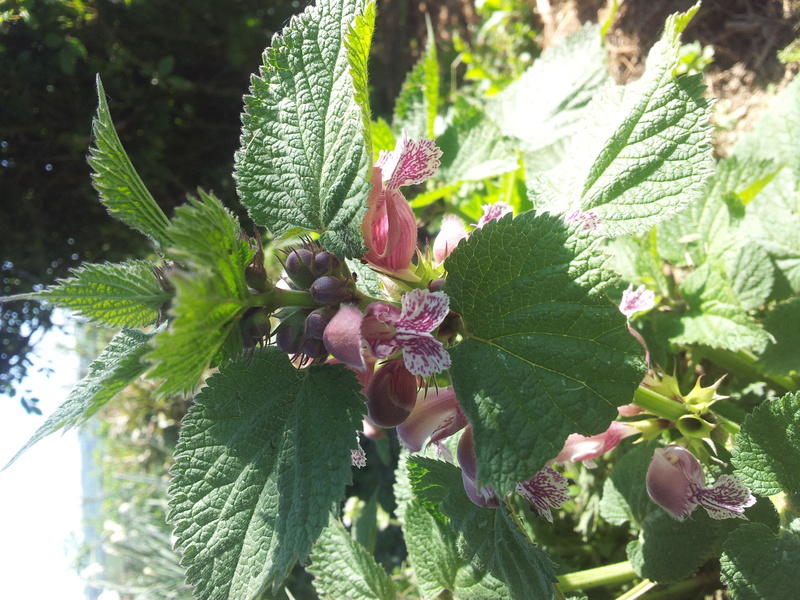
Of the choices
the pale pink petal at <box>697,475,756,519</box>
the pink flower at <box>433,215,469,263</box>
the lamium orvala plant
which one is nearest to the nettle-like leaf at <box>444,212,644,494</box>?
the lamium orvala plant

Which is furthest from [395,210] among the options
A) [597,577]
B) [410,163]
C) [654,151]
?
[597,577]

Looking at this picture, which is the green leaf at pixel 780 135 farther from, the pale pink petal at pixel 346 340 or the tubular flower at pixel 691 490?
the pale pink petal at pixel 346 340

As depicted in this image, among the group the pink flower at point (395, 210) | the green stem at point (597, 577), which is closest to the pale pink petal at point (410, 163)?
the pink flower at point (395, 210)

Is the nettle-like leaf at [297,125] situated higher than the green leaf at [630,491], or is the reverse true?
the nettle-like leaf at [297,125]

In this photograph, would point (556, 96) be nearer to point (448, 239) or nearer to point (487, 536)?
point (448, 239)

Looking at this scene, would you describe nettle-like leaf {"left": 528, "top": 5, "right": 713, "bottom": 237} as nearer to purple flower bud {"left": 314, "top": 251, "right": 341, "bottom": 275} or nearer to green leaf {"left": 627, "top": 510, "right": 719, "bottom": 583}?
purple flower bud {"left": 314, "top": 251, "right": 341, "bottom": 275}
